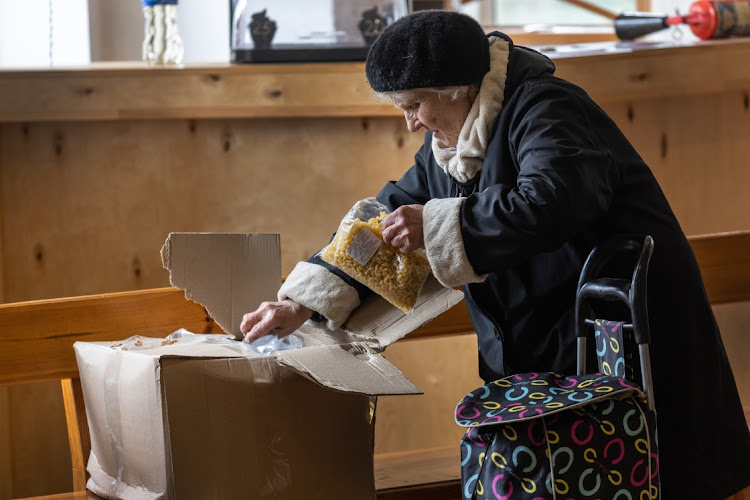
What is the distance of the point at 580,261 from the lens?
1.25 m

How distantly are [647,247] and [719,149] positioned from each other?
1.34 meters

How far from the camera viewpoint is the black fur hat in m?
1.18

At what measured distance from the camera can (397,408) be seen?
2.32 m

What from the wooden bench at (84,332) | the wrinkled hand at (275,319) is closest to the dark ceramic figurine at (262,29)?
the wooden bench at (84,332)

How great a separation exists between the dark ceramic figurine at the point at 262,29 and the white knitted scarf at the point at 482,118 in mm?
946

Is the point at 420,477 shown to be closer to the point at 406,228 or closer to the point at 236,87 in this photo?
the point at 406,228

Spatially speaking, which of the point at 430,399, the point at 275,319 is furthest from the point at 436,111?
the point at 430,399

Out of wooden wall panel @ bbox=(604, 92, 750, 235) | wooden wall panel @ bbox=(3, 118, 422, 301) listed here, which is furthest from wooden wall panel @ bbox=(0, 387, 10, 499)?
wooden wall panel @ bbox=(604, 92, 750, 235)

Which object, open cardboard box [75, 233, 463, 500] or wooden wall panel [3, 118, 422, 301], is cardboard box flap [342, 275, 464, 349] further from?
wooden wall panel [3, 118, 422, 301]

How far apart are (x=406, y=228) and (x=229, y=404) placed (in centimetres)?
34

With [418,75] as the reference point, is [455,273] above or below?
below

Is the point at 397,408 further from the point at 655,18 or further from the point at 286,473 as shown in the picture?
the point at 655,18

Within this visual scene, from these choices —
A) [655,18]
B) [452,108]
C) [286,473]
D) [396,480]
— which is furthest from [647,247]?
[655,18]

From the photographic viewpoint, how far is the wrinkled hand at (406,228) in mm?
1201
